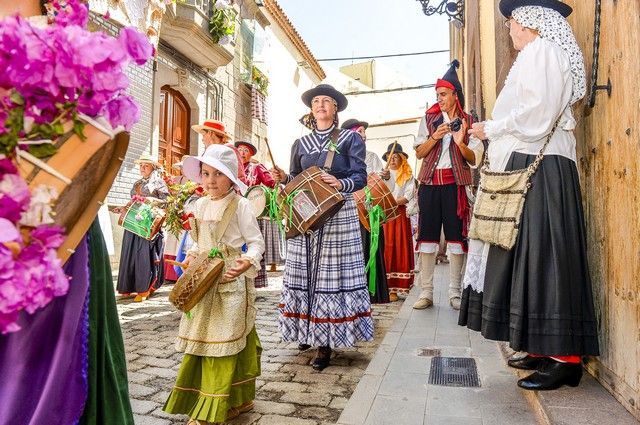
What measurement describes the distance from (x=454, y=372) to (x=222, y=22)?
1136cm

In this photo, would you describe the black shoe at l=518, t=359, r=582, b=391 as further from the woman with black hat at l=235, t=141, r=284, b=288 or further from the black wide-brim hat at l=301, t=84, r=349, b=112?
the woman with black hat at l=235, t=141, r=284, b=288

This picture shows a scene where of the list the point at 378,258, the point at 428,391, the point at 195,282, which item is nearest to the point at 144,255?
the point at 378,258

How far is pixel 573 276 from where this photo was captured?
2.55 meters

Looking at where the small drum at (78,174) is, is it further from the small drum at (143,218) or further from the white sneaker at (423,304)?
the small drum at (143,218)

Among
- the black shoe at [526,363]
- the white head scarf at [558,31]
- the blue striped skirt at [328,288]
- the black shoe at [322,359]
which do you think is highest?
the white head scarf at [558,31]

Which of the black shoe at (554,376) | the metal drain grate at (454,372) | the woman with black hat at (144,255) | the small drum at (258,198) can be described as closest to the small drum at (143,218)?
the woman with black hat at (144,255)

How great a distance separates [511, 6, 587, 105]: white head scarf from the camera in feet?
8.89

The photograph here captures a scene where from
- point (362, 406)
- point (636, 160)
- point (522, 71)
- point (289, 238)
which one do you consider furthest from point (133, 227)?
point (636, 160)

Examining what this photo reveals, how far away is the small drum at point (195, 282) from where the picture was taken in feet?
8.63

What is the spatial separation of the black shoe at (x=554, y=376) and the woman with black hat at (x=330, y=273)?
1.48 metres

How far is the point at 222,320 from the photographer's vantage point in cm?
280

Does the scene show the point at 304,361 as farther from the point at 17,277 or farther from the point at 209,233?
the point at 17,277

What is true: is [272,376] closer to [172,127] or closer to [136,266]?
[136,266]

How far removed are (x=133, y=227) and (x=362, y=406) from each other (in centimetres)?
493
